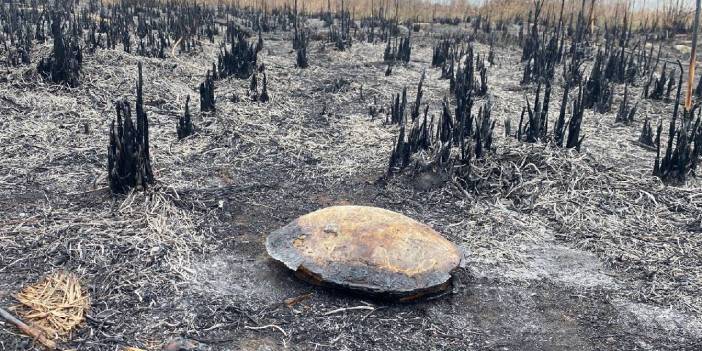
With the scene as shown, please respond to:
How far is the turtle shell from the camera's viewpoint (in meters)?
3.10

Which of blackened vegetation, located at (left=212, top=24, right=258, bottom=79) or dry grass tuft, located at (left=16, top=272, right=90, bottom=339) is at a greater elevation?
blackened vegetation, located at (left=212, top=24, right=258, bottom=79)

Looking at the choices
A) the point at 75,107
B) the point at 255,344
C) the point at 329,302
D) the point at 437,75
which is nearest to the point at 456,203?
the point at 329,302

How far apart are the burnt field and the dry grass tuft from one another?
6cm

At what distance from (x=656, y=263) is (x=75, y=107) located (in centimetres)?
550

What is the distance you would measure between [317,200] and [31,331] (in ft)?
7.70

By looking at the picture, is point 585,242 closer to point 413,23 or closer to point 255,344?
point 255,344

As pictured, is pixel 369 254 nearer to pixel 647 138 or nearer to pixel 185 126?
pixel 185 126

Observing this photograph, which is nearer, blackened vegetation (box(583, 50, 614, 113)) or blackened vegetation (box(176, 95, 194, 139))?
blackened vegetation (box(176, 95, 194, 139))

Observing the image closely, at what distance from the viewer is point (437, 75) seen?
Answer: 9.50 meters

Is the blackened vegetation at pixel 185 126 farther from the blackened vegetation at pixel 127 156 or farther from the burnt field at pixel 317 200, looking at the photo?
the blackened vegetation at pixel 127 156

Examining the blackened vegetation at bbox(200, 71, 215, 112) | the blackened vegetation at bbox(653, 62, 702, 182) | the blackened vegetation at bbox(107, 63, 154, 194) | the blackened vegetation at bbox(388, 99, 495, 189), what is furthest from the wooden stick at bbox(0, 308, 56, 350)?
the blackened vegetation at bbox(653, 62, 702, 182)

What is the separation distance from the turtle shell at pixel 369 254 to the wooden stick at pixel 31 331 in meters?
1.16

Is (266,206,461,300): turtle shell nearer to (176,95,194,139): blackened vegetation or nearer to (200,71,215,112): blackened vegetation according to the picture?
(176,95,194,139): blackened vegetation

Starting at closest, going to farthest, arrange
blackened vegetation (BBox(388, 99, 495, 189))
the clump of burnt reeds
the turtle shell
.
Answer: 1. the turtle shell
2. blackened vegetation (BBox(388, 99, 495, 189))
3. the clump of burnt reeds
